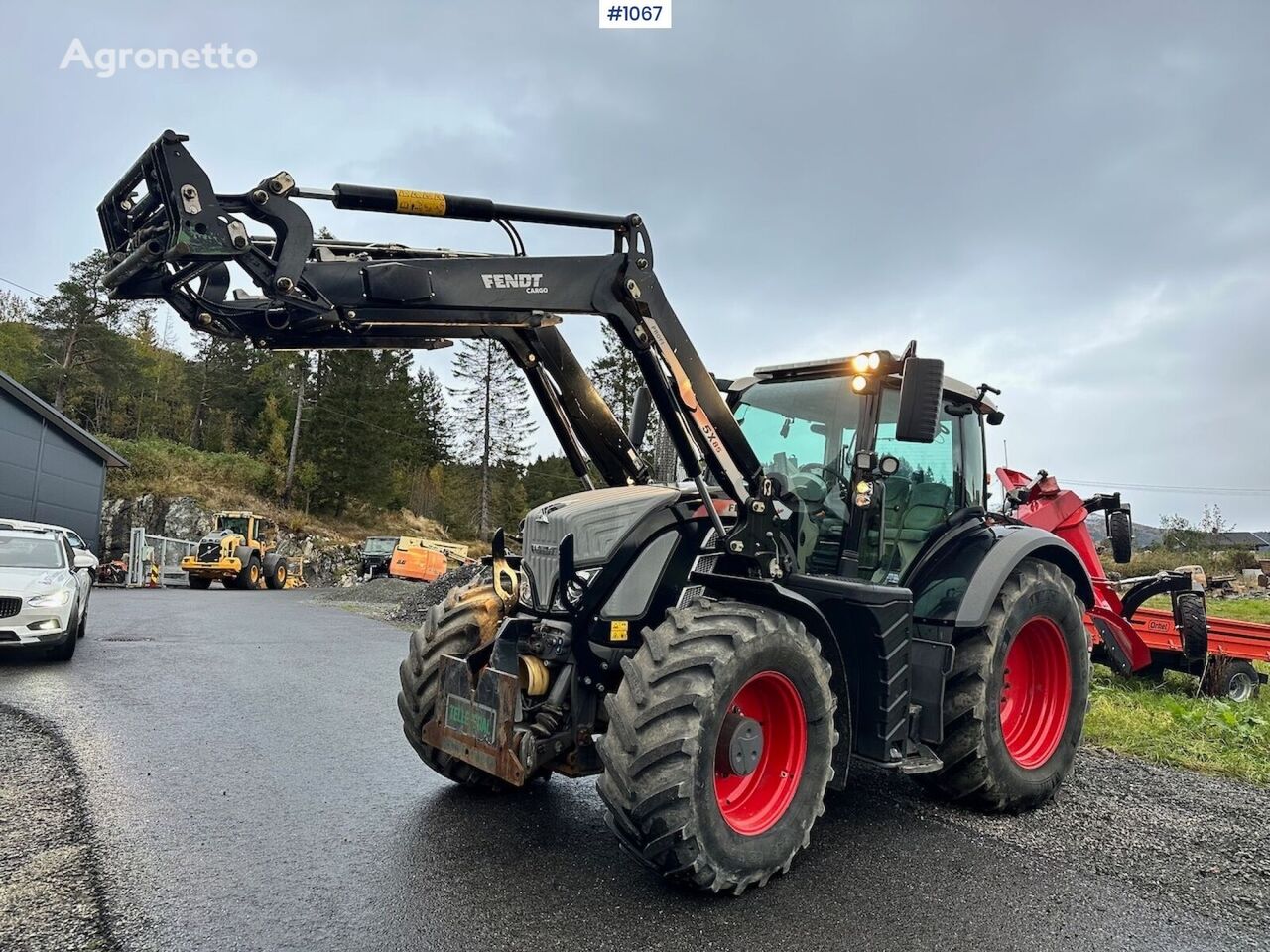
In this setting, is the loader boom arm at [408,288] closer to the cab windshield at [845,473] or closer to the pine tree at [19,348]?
the cab windshield at [845,473]

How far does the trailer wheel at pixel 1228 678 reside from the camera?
338 inches

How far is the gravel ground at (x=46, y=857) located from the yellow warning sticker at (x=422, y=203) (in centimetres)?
307

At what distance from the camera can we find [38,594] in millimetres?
9031

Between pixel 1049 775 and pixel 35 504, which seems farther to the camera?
pixel 35 504

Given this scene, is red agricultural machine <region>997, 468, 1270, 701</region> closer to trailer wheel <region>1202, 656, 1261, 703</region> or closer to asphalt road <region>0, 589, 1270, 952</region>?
trailer wheel <region>1202, 656, 1261, 703</region>

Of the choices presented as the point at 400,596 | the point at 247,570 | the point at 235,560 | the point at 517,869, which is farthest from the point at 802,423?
the point at 247,570

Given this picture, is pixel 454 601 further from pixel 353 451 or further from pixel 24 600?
pixel 353 451

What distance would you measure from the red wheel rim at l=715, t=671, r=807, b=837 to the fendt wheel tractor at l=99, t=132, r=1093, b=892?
0.01 meters

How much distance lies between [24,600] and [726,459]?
347 inches

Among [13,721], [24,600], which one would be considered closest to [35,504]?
[24,600]

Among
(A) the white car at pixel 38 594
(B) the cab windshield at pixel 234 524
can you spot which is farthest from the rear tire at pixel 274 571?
(A) the white car at pixel 38 594

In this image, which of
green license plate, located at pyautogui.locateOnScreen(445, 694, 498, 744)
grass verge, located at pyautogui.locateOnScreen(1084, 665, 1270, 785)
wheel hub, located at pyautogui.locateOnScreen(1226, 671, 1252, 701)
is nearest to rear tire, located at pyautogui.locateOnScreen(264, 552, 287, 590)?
grass verge, located at pyautogui.locateOnScreen(1084, 665, 1270, 785)

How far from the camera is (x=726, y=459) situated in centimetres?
409

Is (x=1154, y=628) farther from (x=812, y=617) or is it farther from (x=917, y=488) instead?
(x=812, y=617)
